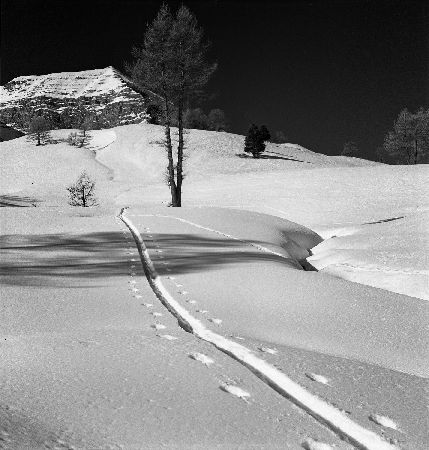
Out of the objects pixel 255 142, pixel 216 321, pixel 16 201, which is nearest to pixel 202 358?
pixel 216 321

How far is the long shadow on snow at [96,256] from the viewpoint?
669 centimetres

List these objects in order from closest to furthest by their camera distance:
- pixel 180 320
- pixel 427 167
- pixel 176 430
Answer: pixel 176 430 < pixel 180 320 < pixel 427 167

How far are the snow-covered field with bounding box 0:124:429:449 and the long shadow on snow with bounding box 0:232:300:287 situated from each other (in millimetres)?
40

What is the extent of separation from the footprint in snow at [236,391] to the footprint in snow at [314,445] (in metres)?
0.46

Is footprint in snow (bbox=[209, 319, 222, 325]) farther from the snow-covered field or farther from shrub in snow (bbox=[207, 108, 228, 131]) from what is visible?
shrub in snow (bbox=[207, 108, 228, 131])

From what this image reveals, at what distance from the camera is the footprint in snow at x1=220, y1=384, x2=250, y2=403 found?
2.51 meters

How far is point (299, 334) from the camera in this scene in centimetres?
452

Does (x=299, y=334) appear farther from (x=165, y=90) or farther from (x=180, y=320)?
(x=165, y=90)

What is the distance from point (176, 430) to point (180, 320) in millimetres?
2472

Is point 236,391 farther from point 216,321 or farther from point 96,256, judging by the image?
point 96,256

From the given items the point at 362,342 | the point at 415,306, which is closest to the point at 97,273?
the point at 362,342

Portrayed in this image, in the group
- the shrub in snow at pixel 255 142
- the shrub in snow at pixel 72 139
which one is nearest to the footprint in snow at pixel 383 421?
the shrub in snow at pixel 255 142

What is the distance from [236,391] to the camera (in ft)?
8.45

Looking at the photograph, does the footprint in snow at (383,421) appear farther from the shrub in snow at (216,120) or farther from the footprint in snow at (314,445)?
the shrub in snow at (216,120)
